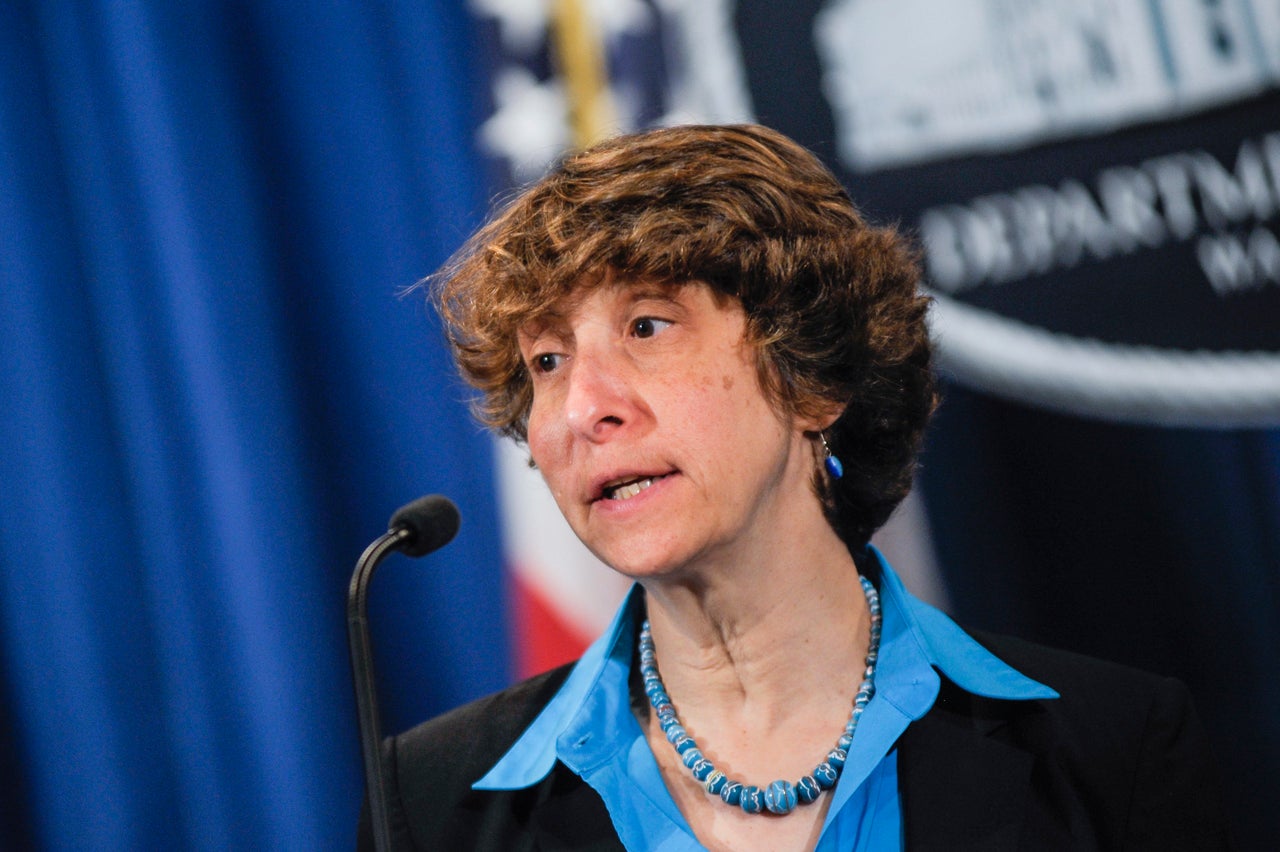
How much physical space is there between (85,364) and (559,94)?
0.96m

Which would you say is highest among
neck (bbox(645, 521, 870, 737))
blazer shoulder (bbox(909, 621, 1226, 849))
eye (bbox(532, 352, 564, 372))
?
eye (bbox(532, 352, 564, 372))

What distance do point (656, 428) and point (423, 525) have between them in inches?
10.7

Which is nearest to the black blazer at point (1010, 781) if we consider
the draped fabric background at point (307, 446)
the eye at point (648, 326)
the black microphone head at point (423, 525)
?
the black microphone head at point (423, 525)

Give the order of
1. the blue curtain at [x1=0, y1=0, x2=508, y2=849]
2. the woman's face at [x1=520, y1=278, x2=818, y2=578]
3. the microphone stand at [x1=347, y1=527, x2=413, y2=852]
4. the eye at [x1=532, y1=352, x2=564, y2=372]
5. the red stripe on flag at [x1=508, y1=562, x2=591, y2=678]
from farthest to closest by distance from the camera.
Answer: the red stripe on flag at [x1=508, y1=562, x2=591, y2=678], the blue curtain at [x1=0, y1=0, x2=508, y2=849], the eye at [x1=532, y1=352, x2=564, y2=372], the woman's face at [x1=520, y1=278, x2=818, y2=578], the microphone stand at [x1=347, y1=527, x2=413, y2=852]

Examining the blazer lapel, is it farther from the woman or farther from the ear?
the ear

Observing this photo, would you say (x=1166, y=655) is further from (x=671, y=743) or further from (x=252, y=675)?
(x=252, y=675)

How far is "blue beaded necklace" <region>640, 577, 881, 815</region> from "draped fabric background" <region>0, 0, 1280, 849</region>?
791 mm

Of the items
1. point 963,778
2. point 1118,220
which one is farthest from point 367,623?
point 1118,220

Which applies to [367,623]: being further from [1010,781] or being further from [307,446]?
[307,446]

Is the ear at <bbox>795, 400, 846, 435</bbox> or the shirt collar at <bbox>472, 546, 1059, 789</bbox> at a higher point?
the ear at <bbox>795, 400, 846, 435</bbox>

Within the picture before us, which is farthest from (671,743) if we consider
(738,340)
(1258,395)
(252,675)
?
(1258,395)

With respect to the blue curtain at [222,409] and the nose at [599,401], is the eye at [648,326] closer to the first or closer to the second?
the nose at [599,401]

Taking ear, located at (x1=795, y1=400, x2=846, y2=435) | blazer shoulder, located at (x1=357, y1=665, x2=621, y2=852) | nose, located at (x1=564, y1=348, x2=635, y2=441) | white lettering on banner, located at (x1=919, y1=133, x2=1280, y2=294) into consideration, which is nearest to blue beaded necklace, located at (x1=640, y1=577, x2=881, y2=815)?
blazer shoulder, located at (x1=357, y1=665, x2=621, y2=852)

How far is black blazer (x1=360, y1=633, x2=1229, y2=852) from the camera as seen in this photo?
1.38 m
